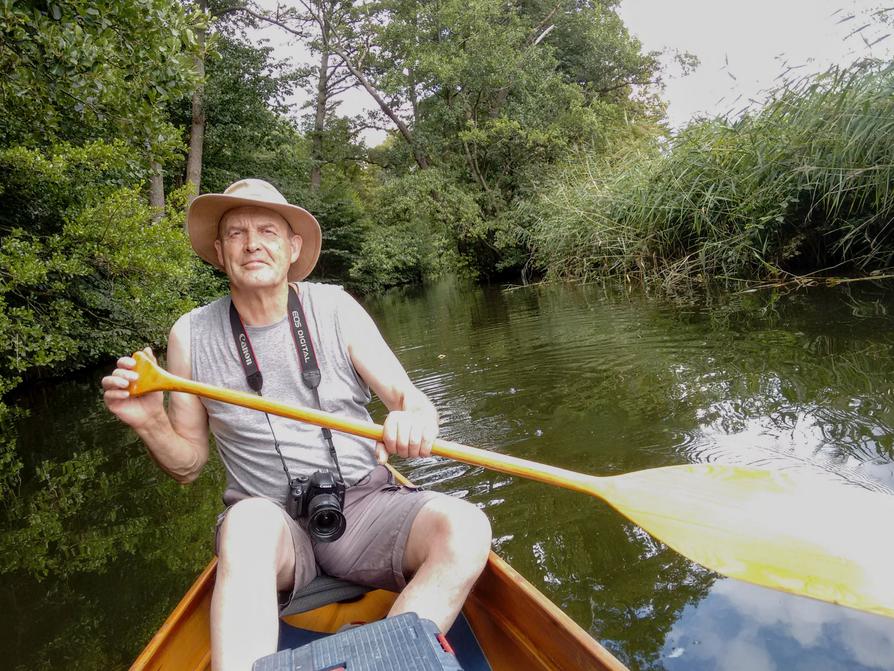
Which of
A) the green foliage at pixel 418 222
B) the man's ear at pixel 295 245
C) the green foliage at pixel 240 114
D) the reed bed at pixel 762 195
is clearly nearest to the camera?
the man's ear at pixel 295 245

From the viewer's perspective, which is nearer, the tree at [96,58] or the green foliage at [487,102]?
the tree at [96,58]

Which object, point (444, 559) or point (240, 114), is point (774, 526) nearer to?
point (444, 559)

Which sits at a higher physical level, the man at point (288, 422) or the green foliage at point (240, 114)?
the green foliage at point (240, 114)

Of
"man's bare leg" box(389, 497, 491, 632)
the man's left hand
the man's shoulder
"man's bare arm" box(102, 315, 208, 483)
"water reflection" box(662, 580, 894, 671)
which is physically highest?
the man's shoulder

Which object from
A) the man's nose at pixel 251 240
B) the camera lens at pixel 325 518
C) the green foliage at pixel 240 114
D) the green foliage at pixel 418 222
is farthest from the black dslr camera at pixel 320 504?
the green foliage at pixel 418 222

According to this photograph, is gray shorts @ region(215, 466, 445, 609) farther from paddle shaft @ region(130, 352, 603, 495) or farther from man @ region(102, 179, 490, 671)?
paddle shaft @ region(130, 352, 603, 495)

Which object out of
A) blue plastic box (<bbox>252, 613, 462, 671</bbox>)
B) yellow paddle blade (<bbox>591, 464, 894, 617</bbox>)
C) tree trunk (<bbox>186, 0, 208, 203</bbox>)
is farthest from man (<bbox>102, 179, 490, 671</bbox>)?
tree trunk (<bbox>186, 0, 208, 203</bbox>)

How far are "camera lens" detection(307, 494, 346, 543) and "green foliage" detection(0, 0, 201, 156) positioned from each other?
3888 millimetres

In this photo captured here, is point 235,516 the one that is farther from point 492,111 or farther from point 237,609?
point 492,111

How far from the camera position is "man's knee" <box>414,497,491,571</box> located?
152cm

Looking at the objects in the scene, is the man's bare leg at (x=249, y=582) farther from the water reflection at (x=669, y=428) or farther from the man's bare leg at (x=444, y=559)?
the water reflection at (x=669, y=428)

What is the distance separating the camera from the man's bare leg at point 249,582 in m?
1.29

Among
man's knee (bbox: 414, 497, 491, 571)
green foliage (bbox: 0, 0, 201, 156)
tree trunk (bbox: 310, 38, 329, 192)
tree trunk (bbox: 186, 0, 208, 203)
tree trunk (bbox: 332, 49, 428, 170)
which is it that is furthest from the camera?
tree trunk (bbox: 310, 38, 329, 192)

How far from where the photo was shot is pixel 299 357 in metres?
1.85
